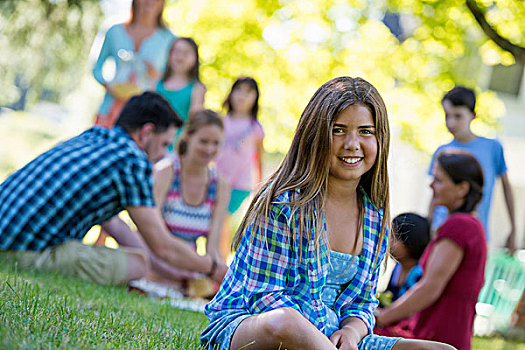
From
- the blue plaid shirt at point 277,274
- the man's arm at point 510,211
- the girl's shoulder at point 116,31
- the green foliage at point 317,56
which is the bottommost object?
the blue plaid shirt at point 277,274

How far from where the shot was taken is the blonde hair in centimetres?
245

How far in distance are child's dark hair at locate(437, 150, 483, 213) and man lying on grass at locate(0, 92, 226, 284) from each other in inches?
59.8

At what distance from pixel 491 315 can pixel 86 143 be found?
16.9 feet

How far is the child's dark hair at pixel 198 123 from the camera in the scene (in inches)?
198

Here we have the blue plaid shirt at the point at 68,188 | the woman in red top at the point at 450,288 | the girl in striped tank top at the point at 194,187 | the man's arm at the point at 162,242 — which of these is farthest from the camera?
the girl in striped tank top at the point at 194,187

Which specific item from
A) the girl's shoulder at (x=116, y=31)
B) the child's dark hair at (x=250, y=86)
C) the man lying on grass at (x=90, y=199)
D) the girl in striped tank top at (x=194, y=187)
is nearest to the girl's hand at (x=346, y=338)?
the man lying on grass at (x=90, y=199)

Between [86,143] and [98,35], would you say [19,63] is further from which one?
[86,143]

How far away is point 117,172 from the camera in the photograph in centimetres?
383

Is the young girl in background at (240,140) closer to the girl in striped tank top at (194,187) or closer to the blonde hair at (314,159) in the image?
the girl in striped tank top at (194,187)

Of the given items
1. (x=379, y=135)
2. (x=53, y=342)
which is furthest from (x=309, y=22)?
(x=53, y=342)

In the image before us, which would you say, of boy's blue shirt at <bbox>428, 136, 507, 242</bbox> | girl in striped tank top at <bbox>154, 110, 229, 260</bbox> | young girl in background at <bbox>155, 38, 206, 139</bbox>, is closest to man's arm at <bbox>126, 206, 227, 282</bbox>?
girl in striped tank top at <bbox>154, 110, 229, 260</bbox>

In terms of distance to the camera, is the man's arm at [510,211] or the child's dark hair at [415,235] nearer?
the child's dark hair at [415,235]

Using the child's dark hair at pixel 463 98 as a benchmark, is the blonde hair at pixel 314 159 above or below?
below

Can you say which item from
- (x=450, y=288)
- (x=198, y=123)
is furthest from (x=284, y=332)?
(x=198, y=123)
